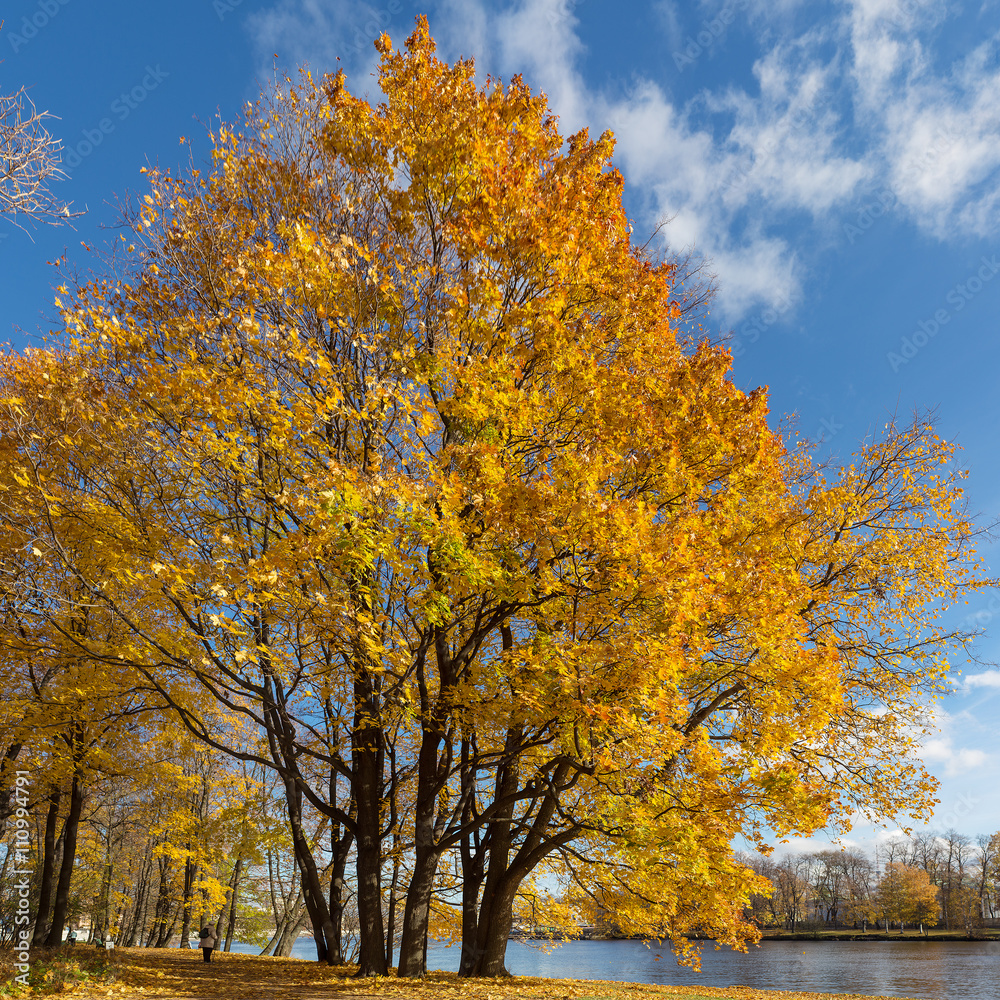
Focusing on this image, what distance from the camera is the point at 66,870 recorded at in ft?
47.1

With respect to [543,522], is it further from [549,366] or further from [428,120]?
[428,120]

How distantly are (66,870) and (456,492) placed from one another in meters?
14.4

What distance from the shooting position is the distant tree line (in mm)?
65750

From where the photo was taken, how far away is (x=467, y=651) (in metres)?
9.58

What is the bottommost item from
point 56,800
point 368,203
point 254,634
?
point 56,800

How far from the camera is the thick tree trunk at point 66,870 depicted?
46.0 feet

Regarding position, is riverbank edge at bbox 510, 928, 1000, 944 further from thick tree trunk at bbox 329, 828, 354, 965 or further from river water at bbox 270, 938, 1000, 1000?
thick tree trunk at bbox 329, 828, 354, 965

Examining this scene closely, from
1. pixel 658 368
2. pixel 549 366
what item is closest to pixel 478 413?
pixel 549 366

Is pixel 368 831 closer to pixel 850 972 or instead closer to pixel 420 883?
pixel 420 883

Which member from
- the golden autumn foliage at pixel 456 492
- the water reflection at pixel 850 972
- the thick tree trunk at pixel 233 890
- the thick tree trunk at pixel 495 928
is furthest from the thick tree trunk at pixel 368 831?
the thick tree trunk at pixel 233 890

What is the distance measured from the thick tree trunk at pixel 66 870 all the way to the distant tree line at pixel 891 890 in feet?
206

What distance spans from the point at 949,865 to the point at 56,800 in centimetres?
9163

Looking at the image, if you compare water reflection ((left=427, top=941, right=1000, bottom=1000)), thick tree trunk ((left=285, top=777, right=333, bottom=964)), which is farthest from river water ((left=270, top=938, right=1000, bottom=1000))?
thick tree trunk ((left=285, top=777, right=333, bottom=964))

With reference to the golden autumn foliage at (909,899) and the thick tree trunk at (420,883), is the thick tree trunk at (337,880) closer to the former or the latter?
the thick tree trunk at (420,883)
